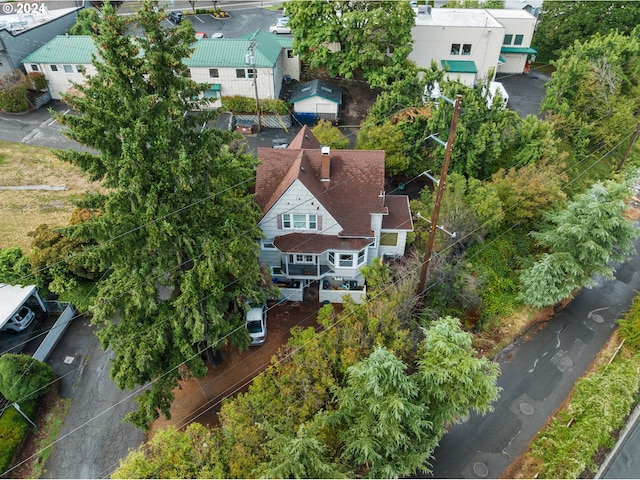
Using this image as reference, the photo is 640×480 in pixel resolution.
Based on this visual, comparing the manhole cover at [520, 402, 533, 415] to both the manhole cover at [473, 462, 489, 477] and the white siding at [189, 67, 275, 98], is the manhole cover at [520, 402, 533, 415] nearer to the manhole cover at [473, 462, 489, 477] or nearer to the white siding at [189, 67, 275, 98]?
the manhole cover at [473, 462, 489, 477]

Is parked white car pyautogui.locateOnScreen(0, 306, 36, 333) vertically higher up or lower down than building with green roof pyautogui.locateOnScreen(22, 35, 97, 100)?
lower down

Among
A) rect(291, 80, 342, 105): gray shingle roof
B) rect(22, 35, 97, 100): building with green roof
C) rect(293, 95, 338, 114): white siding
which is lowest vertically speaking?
rect(293, 95, 338, 114): white siding

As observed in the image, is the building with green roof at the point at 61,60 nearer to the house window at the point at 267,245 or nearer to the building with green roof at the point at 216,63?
the building with green roof at the point at 216,63

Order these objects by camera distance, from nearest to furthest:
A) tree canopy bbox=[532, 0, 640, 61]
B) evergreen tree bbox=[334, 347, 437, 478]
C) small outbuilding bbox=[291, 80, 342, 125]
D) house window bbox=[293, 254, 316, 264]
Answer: evergreen tree bbox=[334, 347, 437, 478] < house window bbox=[293, 254, 316, 264] < small outbuilding bbox=[291, 80, 342, 125] < tree canopy bbox=[532, 0, 640, 61]

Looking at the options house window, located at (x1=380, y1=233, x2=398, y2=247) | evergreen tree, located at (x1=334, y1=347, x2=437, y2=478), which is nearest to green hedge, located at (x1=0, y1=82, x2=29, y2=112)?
house window, located at (x1=380, y1=233, x2=398, y2=247)

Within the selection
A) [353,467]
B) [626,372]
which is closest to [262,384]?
[353,467]

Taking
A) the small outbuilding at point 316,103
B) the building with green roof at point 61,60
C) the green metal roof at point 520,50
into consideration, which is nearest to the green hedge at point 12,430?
the small outbuilding at point 316,103

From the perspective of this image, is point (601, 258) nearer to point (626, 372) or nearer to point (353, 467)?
point (626, 372)
